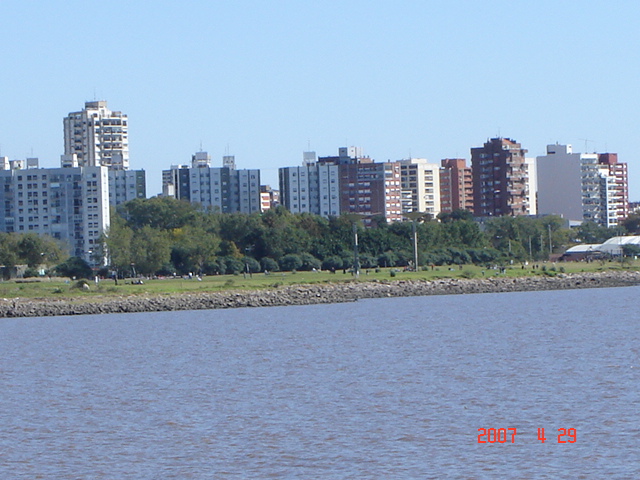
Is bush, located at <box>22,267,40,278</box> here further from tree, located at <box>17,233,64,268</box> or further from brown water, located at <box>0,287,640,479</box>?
brown water, located at <box>0,287,640,479</box>

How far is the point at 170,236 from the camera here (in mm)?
115938

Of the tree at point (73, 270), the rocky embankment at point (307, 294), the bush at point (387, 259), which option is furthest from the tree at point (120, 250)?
the bush at point (387, 259)

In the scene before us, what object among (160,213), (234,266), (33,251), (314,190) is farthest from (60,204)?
(314,190)

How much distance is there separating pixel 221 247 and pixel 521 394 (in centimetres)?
9013

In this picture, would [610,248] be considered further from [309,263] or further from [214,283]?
[214,283]

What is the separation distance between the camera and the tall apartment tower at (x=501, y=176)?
19288cm

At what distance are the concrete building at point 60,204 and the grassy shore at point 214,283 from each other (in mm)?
44487

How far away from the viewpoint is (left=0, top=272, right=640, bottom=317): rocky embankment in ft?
232

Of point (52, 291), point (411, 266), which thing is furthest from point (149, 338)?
point (411, 266)

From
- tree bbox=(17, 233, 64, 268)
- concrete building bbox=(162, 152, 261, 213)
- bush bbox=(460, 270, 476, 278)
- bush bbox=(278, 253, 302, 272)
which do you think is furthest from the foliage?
concrete building bbox=(162, 152, 261, 213)

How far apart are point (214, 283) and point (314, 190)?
334ft

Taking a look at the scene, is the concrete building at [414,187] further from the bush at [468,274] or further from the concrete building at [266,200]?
the bush at [468,274]

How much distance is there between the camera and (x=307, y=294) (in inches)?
3155

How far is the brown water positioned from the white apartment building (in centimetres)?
13643
